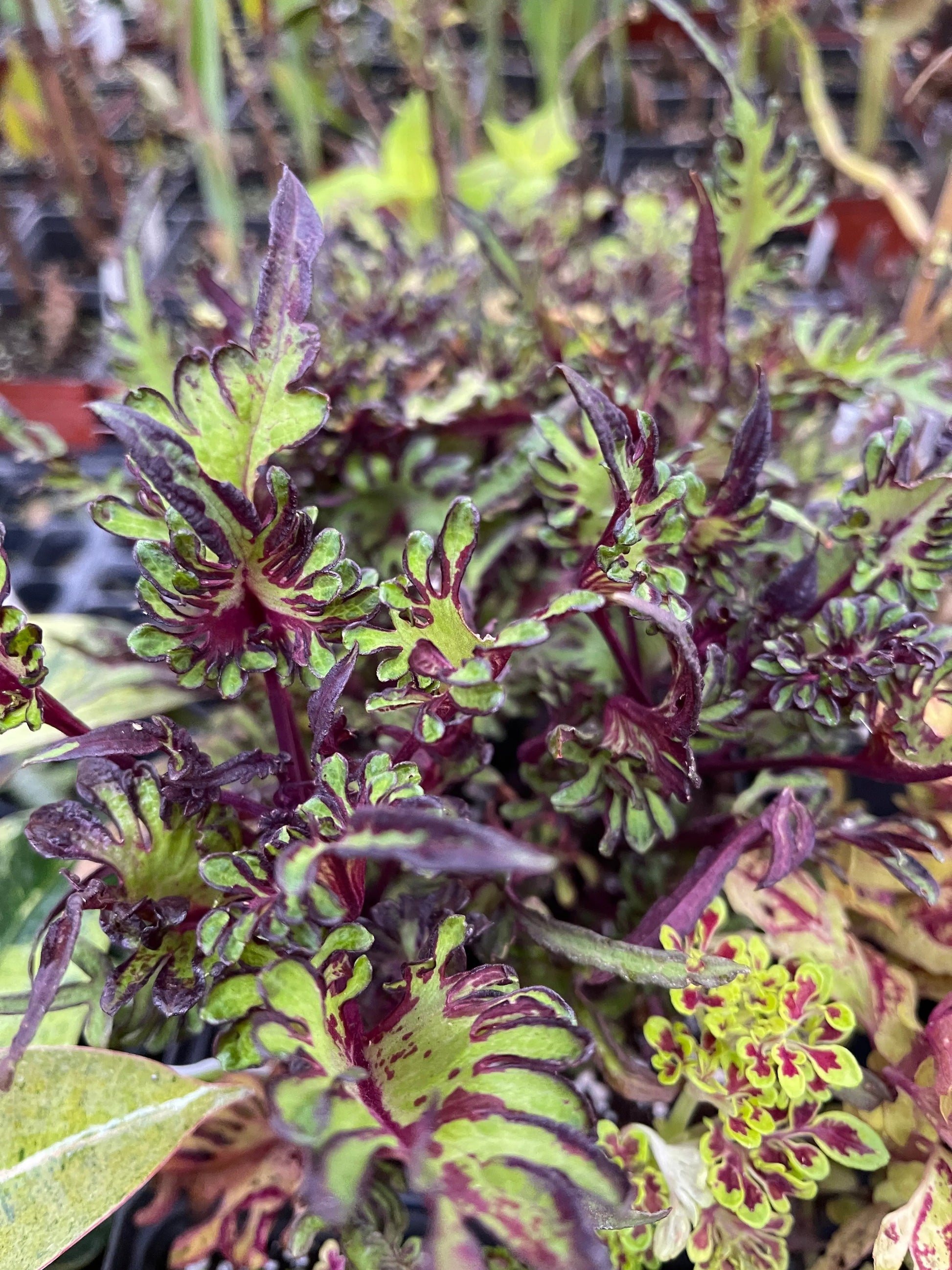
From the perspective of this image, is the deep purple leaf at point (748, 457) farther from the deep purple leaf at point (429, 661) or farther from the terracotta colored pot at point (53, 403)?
the terracotta colored pot at point (53, 403)

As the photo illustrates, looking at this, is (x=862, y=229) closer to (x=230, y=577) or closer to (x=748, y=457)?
(x=748, y=457)

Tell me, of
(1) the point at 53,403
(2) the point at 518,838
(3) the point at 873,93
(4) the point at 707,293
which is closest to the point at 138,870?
(2) the point at 518,838

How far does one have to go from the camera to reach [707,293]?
63 centimetres

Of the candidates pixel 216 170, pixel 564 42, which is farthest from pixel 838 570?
pixel 564 42

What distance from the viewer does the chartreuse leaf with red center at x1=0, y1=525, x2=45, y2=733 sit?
1.35 feet

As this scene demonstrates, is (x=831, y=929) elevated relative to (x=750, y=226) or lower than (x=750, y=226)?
lower

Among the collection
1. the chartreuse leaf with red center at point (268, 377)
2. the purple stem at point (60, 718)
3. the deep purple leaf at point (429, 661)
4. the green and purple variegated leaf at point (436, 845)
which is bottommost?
the purple stem at point (60, 718)

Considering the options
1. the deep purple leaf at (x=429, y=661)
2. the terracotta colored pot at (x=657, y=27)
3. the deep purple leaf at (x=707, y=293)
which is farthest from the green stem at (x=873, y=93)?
the deep purple leaf at (x=429, y=661)

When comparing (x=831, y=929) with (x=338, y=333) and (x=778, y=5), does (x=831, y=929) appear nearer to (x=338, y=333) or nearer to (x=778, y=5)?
(x=338, y=333)

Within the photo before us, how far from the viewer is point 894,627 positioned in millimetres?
488

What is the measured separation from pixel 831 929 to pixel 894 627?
7.0 inches

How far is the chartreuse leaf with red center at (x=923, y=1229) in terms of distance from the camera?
0.45 metres

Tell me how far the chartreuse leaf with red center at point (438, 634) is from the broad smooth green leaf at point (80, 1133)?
22cm

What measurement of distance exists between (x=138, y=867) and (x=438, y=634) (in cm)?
18
